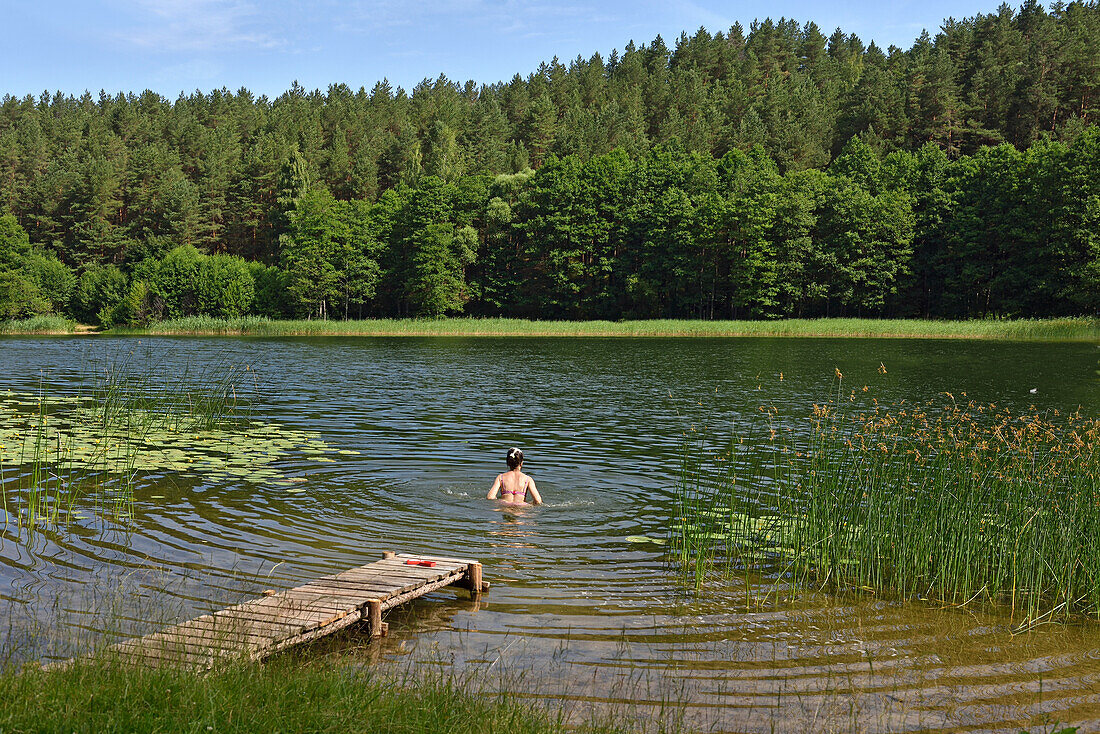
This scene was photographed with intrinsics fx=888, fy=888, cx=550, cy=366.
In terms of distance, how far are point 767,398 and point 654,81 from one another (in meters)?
93.9

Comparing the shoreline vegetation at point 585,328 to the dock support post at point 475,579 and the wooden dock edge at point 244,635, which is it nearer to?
the dock support post at point 475,579

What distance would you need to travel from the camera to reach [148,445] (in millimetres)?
15602

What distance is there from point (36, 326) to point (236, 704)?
2840 inches

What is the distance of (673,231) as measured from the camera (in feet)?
250

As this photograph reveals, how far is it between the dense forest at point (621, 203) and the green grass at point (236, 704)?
6507 cm

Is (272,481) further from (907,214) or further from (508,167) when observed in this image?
(508,167)

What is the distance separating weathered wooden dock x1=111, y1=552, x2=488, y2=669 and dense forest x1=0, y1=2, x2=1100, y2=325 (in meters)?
62.8

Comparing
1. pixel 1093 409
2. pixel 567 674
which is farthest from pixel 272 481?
pixel 1093 409

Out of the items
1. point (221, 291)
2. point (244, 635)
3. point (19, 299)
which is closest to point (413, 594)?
point (244, 635)

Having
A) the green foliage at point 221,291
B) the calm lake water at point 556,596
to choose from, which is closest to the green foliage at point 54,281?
the green foliage at point 221,291

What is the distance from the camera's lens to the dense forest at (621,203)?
2753 inches

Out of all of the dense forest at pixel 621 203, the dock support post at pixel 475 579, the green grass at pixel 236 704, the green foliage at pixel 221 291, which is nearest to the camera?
the green grass at pixel 236 704

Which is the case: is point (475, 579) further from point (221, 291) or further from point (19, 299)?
point (19, 299)

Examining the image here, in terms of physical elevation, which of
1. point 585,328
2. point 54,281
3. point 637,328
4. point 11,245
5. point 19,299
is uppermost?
point 11,245
